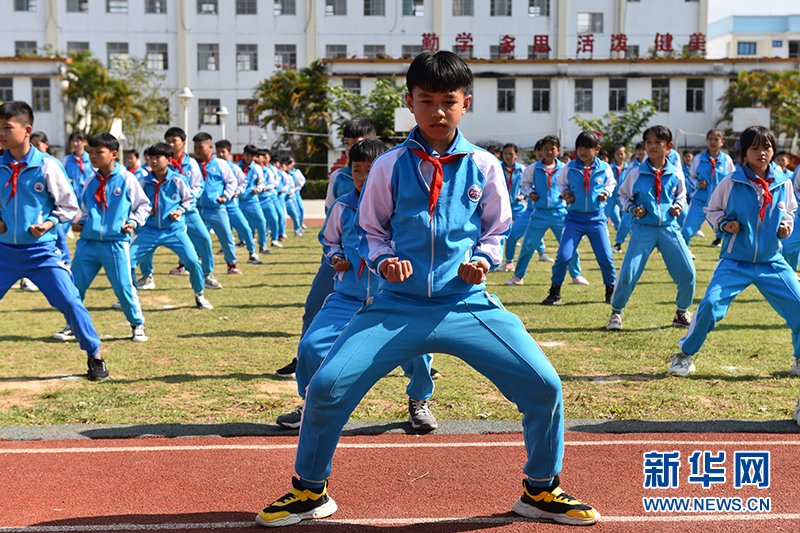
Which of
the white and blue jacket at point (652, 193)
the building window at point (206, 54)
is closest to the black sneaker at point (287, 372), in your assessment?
the white and blue jacket at point (652, 193)

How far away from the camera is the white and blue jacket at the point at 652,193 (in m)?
9.97

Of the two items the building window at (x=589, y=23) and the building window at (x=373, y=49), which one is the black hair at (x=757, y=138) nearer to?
the building window at (x=373, y=49)

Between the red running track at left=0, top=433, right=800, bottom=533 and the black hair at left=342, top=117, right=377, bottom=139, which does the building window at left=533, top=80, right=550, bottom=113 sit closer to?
the black hair at left=342, top=117, right=377, bottom=139

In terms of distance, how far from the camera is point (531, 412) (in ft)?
14.3

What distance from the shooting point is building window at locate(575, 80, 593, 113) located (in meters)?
47.2

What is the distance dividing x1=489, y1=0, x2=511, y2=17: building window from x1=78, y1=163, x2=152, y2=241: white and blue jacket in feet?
162

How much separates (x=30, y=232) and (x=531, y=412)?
4.60m

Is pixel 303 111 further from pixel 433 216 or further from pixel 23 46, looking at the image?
pixel 433 216

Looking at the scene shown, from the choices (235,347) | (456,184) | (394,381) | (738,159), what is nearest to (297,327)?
(235,347)

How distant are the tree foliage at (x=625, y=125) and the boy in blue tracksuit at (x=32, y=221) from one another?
125ft

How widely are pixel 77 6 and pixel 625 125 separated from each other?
32.0m

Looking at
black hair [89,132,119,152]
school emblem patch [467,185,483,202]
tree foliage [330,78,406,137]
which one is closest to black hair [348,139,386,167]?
school emblem patch [467,185,483,202]

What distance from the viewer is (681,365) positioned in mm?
7863

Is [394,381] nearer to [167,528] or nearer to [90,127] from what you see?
[167,528]
